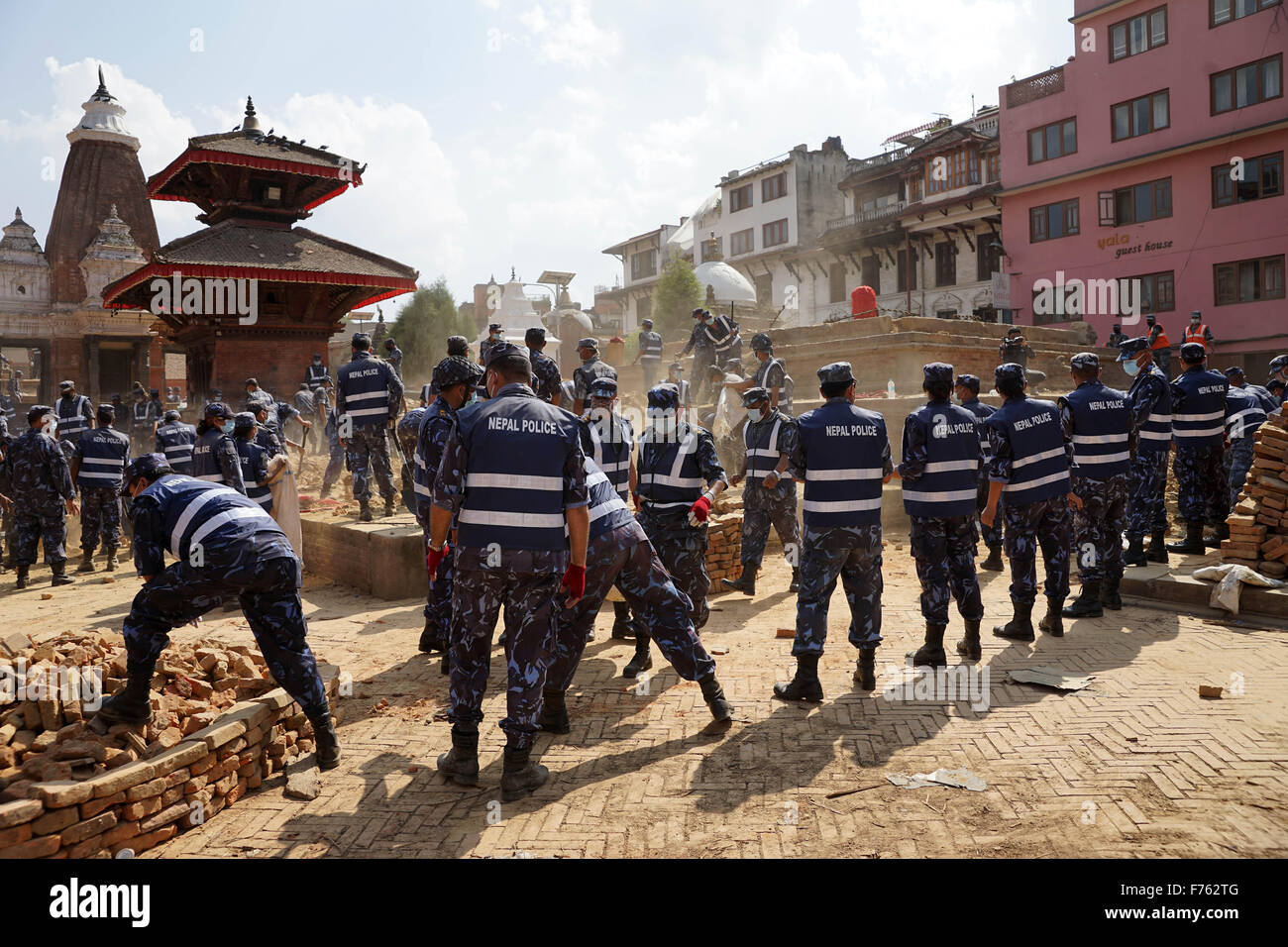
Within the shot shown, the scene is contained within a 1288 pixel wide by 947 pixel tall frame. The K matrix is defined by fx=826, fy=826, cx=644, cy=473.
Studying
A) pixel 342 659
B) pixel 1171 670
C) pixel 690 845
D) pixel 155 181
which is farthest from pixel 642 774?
pixel 155 181

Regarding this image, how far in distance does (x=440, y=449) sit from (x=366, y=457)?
4.21 meters

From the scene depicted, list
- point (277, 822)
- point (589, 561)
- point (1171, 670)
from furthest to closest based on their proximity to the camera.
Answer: point (1171, 670) < point (589, 561) < point (277, 822)

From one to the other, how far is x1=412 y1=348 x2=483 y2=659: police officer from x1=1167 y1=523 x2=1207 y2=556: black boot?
320 inches

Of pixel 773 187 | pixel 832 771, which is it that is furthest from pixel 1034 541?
pixel 773 187

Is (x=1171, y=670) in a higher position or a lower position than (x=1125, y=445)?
lower

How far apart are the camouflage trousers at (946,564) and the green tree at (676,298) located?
3188cm

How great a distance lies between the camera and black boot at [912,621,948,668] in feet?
19.9

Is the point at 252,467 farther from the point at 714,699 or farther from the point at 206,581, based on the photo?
the point at 714,699

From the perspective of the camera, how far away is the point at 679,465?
20.2ft

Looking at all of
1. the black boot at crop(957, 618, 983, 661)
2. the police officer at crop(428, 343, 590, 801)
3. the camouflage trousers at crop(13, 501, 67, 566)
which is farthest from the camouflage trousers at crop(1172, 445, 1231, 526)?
the camouflage trousers at crop(13, 501, 67, 566)

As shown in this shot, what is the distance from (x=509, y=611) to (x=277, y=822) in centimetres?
150

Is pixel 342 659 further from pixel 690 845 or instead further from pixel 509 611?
pixel 690 845

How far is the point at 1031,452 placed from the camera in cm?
653

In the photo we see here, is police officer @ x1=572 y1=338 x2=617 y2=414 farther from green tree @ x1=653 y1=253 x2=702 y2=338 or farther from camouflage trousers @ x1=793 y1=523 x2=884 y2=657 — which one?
green tree @ x1=653 y1=253 x2=702 y2=338
